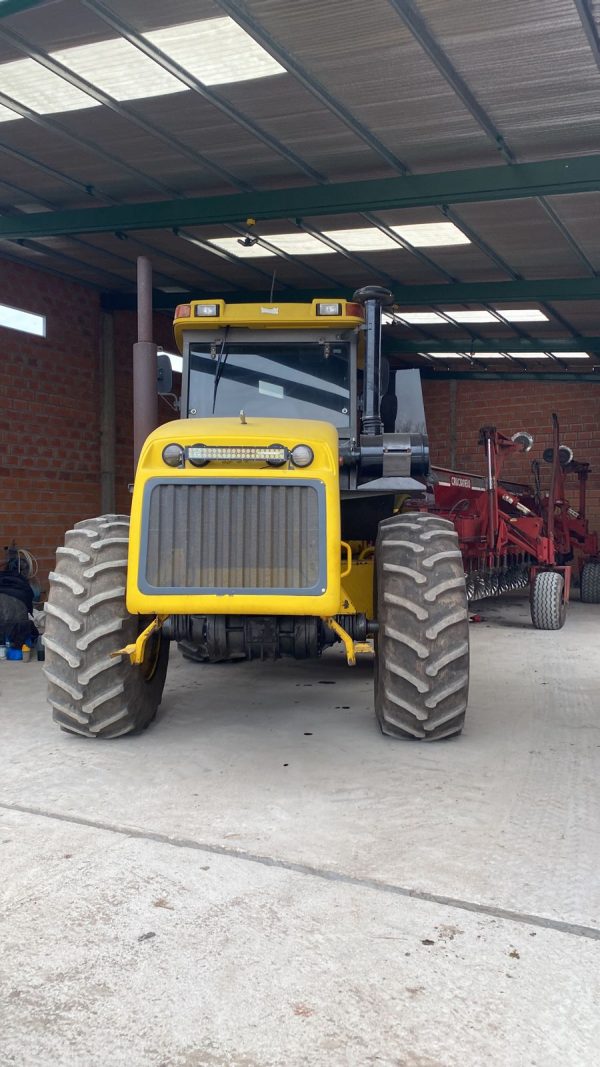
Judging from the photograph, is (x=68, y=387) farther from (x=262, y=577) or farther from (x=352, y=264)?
(x=262, y=577)

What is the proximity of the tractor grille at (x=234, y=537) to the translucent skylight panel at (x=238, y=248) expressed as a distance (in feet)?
20.9

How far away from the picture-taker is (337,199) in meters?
8.25

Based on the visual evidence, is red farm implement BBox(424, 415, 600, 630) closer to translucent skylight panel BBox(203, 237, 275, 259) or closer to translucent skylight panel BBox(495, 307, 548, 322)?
translucent skylight panel BBox(495, 307, 548, 322)

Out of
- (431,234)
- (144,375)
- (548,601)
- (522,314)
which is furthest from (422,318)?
(144,375)

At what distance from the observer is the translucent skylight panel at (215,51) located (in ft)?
19.2

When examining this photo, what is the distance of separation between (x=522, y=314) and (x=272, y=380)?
8750 millimetres

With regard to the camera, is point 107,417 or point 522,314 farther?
point 522,314

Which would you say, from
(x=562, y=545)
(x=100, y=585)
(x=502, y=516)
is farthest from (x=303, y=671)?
(x=562, y=545)

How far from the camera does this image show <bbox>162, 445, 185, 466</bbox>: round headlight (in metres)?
4.43

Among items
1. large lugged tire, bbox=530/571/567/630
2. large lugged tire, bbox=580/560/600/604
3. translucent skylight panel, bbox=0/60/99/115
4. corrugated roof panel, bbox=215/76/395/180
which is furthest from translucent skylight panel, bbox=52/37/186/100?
large lugged tire, bbox=580/560/600/604

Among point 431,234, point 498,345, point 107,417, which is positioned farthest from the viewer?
point 498,345

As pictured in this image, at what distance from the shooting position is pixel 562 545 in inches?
557

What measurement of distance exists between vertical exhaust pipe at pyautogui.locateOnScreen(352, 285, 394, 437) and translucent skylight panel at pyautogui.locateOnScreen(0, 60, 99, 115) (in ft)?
11.5

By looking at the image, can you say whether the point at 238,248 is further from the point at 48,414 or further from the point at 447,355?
the point at 447,355
